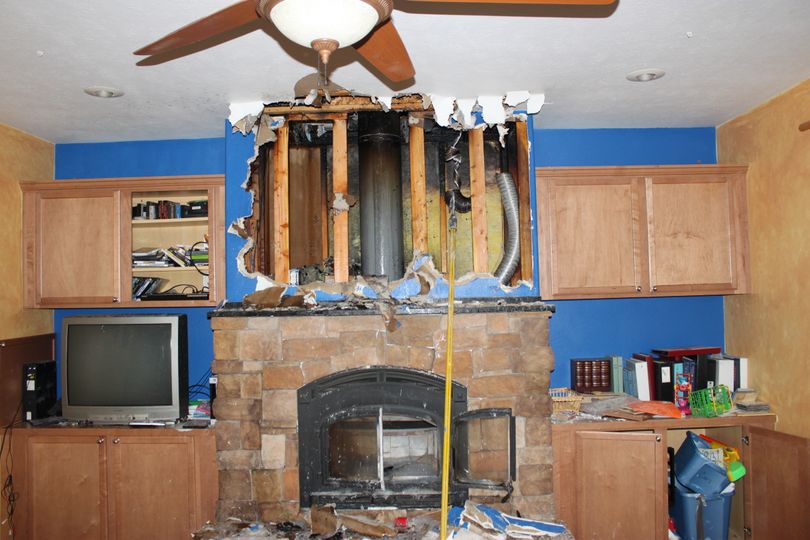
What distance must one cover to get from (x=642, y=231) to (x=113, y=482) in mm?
3427

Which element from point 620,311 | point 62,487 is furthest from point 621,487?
point 62,487

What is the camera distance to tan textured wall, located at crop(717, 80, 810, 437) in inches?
118

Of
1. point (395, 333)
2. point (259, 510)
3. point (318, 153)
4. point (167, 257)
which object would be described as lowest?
point (259, 510)

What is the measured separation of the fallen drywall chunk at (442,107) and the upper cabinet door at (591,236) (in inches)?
27.8

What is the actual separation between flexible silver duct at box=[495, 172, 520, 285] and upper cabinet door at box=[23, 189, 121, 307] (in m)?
2.34

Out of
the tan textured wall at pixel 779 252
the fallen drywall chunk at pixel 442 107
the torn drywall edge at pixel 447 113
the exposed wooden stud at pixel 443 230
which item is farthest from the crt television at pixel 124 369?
the tan textured wall at pixel 779 252

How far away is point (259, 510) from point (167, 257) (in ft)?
5.42

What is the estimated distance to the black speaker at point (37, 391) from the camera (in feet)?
11.1

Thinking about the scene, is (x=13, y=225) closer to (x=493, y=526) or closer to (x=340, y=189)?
(x=340, y=189)

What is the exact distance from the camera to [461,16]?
7.09 ft

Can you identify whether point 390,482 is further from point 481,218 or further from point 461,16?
point 461,16

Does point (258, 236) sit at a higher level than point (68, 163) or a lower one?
lower

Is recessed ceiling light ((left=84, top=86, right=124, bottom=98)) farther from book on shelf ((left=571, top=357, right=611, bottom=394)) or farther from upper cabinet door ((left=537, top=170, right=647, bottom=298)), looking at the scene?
book on shelf ((left=571, top=357, right=611, bottom=394))

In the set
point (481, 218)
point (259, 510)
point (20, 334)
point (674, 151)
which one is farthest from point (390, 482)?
point (674, 151)
